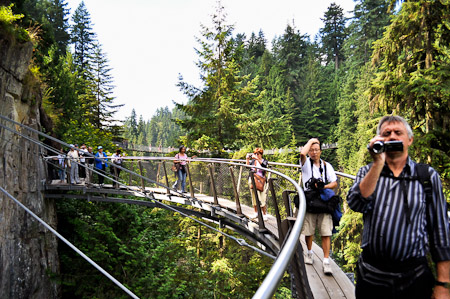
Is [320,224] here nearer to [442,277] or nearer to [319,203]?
[319,203]

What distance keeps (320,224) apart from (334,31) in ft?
194

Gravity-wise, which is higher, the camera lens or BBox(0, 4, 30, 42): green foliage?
BBox(0, 4, 30, 42): green foliage

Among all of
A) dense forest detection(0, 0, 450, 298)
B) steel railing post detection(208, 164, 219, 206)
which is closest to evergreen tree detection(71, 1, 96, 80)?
dense forest detection(0, 0, 450, 298)

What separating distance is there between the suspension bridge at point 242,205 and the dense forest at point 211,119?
44.0 inches

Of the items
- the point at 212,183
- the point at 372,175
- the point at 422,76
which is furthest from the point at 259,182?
the point at 422,76

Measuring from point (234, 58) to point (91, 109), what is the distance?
17899 millimetres

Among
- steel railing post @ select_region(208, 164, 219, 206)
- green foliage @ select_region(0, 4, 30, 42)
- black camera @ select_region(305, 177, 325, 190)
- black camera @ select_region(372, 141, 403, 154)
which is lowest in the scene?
steel railing post @ select_region(208, 164, 219, 206)

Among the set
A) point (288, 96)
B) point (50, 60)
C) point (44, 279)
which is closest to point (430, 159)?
point (44, 279)

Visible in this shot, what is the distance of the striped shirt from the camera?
150 cm

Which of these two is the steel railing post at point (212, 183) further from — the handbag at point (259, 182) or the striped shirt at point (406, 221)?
the striped shirt at point (406, 221)

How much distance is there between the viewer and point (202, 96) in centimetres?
1767

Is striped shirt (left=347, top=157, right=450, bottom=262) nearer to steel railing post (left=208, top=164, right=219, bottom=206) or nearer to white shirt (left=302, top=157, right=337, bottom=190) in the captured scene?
white shirt (left=302, top=157, right=337, bottom=190)

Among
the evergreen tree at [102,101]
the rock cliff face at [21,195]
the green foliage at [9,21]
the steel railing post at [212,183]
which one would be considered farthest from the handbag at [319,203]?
the evergreen tree at [102,101]

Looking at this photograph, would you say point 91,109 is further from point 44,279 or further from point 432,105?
point 432,105
